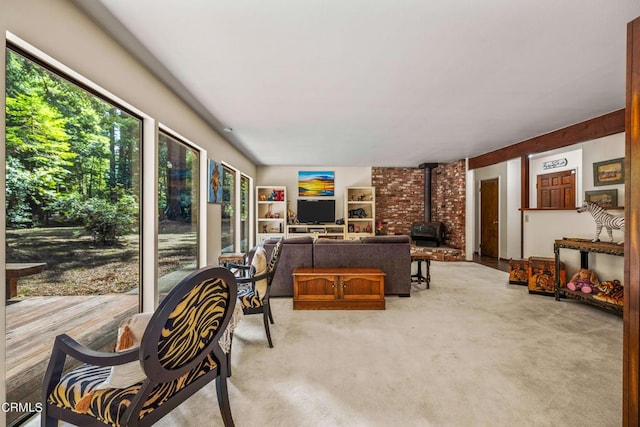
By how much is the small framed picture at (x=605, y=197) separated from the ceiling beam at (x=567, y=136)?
0.77 m

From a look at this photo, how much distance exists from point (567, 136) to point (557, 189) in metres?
2.05

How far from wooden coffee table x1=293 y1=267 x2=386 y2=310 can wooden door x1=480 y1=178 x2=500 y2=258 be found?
194 inches

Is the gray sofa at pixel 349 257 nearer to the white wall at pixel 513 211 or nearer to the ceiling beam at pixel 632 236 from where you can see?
the ceiling beam at pixel 632 236

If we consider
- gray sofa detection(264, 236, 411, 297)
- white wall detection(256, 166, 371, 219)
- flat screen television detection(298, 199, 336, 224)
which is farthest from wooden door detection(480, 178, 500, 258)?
gray sofa detection(264, 236, 411, 297)

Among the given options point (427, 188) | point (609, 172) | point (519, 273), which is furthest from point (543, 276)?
point (427, 188)

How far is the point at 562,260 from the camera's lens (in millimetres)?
3803

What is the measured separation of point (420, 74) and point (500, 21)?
0.73 m

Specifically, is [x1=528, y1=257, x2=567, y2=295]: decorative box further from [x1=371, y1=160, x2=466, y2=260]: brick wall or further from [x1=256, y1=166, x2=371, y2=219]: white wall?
[x1=256, y1=166, x2=371, y2=219]: white wall

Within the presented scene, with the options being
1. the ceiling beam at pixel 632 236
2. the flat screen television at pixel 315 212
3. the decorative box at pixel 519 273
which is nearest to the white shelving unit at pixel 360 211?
the flat screen television at pixel 315 212

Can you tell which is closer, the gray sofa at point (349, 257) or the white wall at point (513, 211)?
the gray sofa at point (349, 257)

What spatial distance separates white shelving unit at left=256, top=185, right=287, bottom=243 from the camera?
714 centimetres

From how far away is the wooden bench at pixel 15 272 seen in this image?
1.44 metres

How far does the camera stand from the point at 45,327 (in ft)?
6.44

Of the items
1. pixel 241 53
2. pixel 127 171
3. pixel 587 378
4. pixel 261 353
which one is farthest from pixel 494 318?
pixel 127 171
